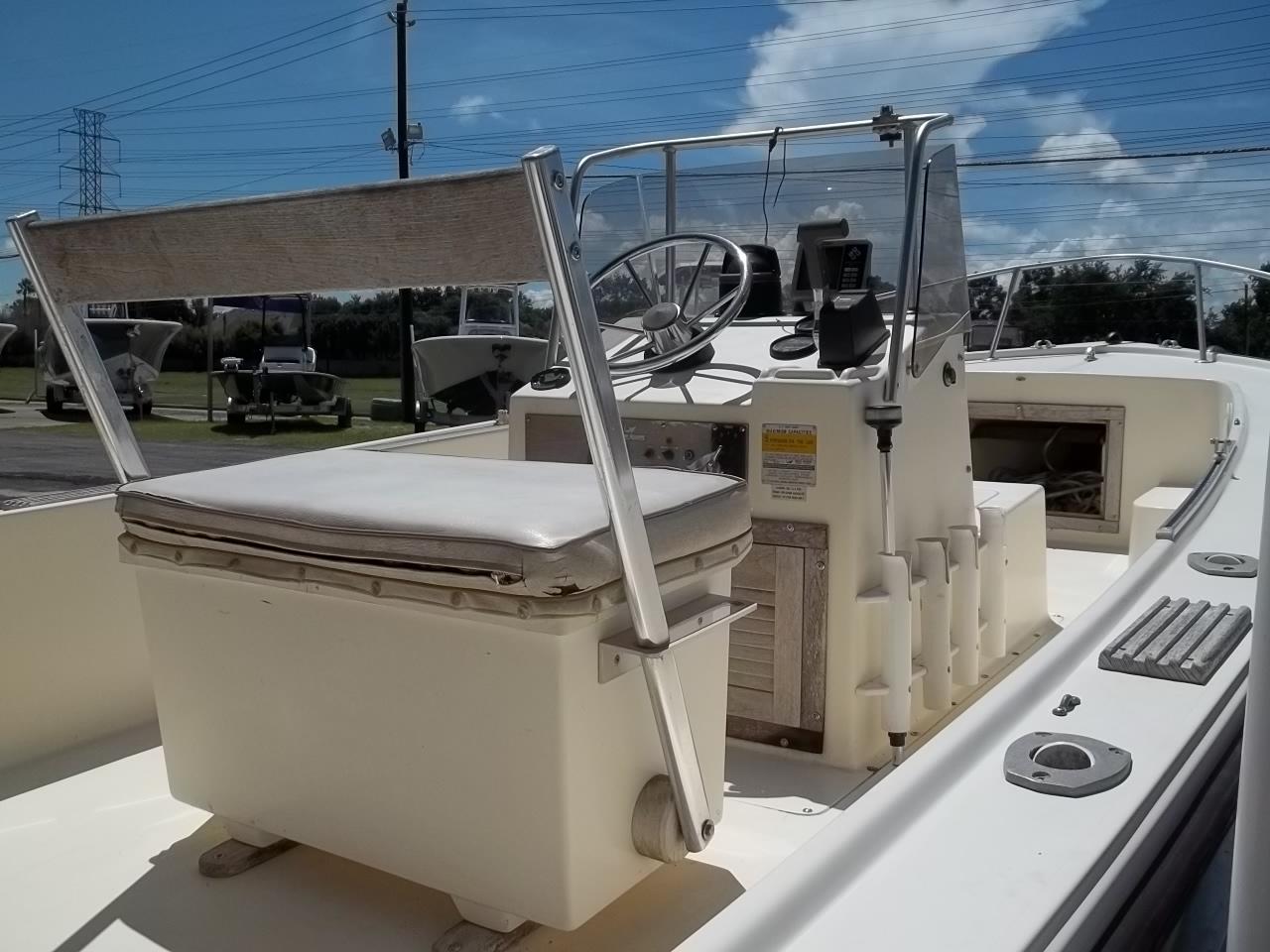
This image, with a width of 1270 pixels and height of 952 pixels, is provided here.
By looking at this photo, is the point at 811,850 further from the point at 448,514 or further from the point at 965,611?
the point at 965,611

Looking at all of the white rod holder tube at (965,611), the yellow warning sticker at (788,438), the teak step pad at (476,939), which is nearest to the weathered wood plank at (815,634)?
the yellow warning sticker at (788,438)

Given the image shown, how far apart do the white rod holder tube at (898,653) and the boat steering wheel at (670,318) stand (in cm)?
68

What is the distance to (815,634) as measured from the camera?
235 centimetres

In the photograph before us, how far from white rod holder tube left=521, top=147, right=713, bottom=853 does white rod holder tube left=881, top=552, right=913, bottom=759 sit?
0.96 m

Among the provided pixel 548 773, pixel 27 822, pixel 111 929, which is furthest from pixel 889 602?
pixel 27 822

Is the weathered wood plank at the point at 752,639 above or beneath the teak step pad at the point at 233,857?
above

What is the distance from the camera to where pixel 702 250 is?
311 cm

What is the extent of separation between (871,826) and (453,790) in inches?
29.4

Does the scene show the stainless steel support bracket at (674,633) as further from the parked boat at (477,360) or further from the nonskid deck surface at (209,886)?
the parked boat at (477,360)

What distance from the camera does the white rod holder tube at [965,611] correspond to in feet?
8.63

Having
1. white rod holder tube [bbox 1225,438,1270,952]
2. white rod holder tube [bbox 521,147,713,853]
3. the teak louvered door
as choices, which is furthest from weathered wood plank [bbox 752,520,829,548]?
white rod holder tube [bbox 1225,438,1270,952]

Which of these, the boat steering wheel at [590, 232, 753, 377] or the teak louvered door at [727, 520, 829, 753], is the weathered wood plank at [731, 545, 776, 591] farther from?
the boat steering wheel at [590, 232, 753, 377]

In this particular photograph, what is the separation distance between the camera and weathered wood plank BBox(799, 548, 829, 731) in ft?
7.69

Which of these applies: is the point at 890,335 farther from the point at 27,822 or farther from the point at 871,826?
the point at 27,822
